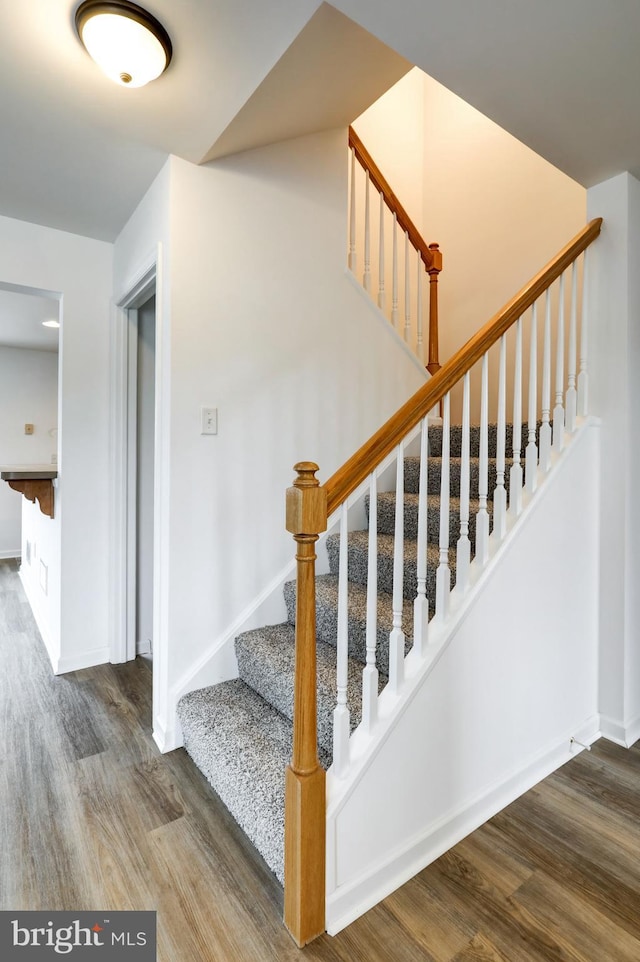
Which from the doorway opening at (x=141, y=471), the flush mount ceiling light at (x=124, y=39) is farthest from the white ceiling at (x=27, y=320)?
the flush mount ceiling light at (x=124, y=39)

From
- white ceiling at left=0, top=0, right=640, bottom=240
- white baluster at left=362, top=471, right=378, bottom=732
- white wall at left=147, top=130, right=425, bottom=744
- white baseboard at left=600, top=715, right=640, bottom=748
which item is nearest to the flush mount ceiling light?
white ceiling at left=0, top=0, right=640, bottom=240

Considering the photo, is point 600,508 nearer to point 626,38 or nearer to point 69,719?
point 626,38

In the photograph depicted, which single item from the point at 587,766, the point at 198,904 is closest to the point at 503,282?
the point at 587,766

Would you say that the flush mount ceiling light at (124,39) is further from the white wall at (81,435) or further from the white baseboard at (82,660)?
the white baseboard at (82,660)

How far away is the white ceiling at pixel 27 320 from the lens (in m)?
3.52

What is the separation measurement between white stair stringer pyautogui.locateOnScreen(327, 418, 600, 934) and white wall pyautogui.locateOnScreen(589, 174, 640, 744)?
0.06 m

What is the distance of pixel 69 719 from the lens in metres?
2.11

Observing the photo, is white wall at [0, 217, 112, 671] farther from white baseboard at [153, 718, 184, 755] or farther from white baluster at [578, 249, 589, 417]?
white baluster at [578, 249, 589, 417]

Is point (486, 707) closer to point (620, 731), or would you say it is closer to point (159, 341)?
point (620, 731)

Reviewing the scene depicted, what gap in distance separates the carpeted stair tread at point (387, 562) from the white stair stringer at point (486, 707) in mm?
246

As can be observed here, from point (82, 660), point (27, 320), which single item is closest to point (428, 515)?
point (82, 660)

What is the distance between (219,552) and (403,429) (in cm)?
104

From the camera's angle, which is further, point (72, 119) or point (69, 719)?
point (69, 719)

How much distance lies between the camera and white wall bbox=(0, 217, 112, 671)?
2.49 m
